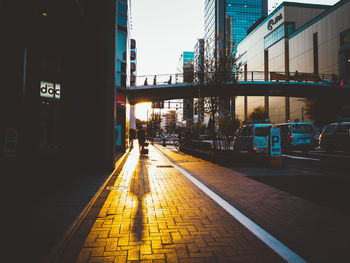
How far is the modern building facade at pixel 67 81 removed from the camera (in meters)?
5.25

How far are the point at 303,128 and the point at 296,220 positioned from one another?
13601 millimetres

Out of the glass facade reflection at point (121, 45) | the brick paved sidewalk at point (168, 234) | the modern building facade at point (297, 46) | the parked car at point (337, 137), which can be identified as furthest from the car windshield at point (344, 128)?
the modern building facade at point (297, 46)

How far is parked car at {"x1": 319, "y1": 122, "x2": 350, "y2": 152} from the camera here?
1444 centimetres

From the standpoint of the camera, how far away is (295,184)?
6469 mm

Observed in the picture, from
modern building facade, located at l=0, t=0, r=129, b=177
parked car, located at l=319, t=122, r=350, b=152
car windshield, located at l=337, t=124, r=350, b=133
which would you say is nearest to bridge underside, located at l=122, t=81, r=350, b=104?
parked car, located at l=319, t=122, r=350, b=152

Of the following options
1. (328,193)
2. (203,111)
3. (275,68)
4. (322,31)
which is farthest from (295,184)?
(275,68)

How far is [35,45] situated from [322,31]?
186ft

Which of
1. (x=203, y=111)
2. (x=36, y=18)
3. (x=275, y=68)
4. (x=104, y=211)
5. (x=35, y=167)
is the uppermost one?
(x=275, y=68)

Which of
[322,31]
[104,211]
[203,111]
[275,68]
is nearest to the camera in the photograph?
[104,211]

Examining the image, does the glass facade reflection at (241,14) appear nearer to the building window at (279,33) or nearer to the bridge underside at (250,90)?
the building window at (279,33)

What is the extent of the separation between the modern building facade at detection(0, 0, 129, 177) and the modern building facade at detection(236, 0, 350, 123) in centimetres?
3264

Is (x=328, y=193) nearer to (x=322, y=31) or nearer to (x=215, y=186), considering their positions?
(x=215, y=186)

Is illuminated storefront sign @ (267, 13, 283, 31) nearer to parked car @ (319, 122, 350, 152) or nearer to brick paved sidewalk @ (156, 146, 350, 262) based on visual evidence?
parked car @ (319, 122, 350, 152)

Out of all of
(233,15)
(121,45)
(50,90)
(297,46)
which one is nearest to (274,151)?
(50,90)
